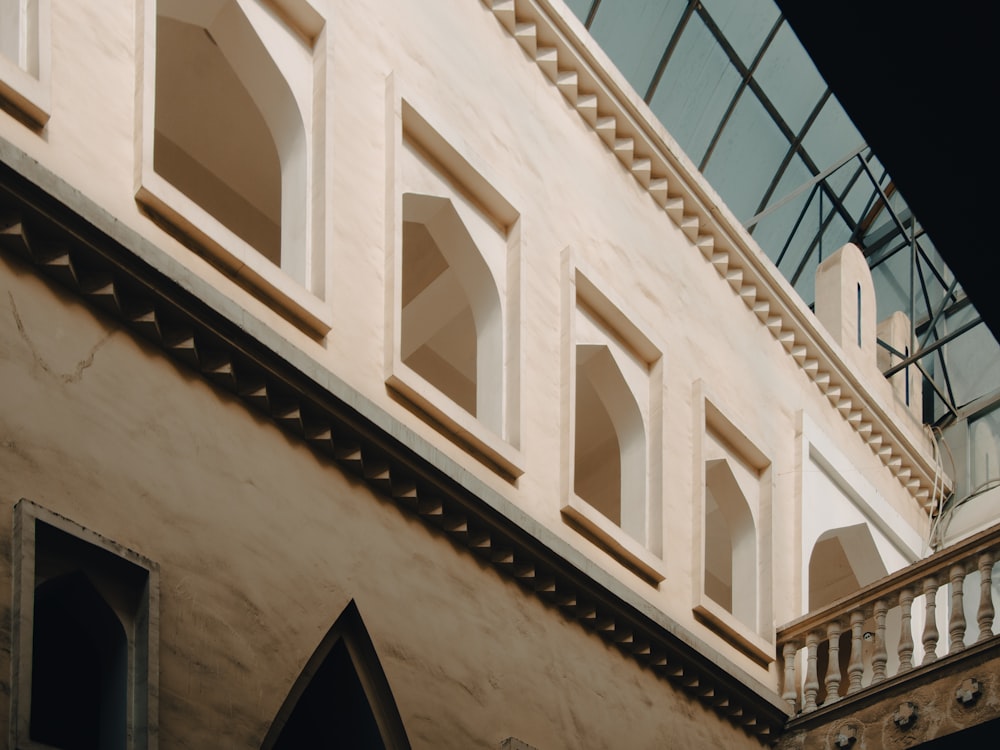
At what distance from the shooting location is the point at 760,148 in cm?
2030

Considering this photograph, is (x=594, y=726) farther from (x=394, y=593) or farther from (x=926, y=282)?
(x=926, y=282)

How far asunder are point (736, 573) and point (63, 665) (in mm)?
8033

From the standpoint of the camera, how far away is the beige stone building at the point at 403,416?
7.84 metres

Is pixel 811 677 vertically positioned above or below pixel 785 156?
below

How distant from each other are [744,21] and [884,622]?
8375 mm

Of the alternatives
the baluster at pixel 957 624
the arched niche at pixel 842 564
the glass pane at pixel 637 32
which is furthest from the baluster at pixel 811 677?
the glass pane at pixel 637 32

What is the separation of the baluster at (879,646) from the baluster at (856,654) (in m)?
0.15

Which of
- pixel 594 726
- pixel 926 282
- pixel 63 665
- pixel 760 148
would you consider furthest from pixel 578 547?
pixel 926 282

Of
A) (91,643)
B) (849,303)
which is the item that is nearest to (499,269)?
(91,643)

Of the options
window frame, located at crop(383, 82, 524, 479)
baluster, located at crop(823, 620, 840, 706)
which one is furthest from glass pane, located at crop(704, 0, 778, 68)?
baluster, located at crop(823, 620, 840, 706)

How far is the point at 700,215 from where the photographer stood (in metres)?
15.0

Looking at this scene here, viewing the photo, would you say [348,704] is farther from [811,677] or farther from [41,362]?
[811,677]

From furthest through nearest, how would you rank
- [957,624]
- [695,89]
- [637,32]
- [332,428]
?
[695,89] < [637,32] < [957,624] < [332,428]

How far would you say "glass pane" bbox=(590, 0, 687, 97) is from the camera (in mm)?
17292
